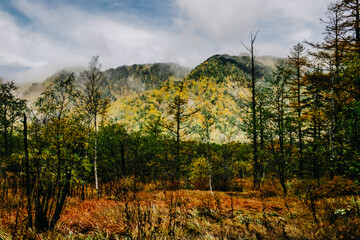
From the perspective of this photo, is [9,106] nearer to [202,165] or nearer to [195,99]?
[202,165]

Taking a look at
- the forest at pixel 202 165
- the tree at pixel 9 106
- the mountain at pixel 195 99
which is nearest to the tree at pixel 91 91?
the forest at pixel 202 165

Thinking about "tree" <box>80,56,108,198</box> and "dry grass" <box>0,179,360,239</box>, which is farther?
"tree" <box>80,56,108,198</box>

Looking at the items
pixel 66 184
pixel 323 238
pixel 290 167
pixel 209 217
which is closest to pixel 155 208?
pixel 209 217

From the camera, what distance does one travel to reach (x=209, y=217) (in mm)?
3906

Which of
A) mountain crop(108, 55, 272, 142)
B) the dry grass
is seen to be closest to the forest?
the dry grass

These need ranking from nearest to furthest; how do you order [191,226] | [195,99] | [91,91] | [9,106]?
1. [191,226]
2. [91,91]
3. [9,106]
4. [195,99]

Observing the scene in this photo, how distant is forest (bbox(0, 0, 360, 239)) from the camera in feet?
10.2

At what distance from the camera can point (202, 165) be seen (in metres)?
14.4

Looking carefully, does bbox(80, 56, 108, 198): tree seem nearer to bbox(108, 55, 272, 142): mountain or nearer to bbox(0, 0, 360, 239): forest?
bbox(0, 0, 360, 239): forest

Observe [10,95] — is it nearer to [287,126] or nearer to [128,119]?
[287,126]

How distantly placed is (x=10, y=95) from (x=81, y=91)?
1611 cm

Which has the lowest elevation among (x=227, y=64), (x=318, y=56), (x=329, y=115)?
(x=329, y=115)

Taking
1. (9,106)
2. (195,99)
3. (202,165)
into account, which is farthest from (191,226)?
(195,99)

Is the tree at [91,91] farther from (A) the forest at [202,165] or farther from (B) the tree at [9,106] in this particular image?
(B) the tree at [9,106]
